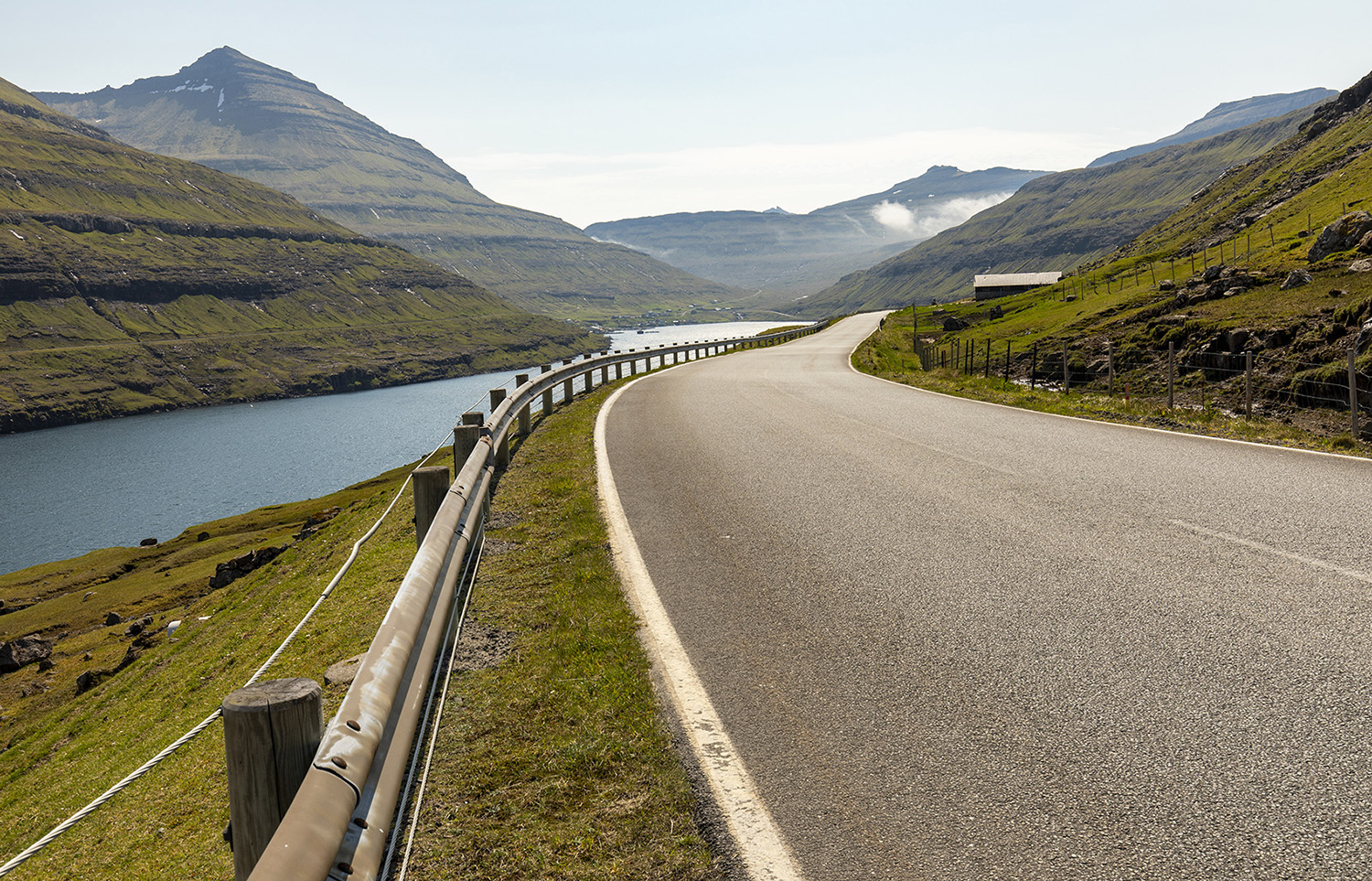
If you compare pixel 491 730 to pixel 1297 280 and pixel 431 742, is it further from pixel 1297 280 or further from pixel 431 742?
pixel 1297 280

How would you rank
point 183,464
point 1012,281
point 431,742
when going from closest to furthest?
point 431,742
point 183,464
point 1012,281

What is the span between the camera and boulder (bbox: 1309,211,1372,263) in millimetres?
39062

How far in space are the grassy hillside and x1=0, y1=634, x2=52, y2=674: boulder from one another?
34.3 m

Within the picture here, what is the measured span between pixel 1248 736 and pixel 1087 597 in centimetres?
199

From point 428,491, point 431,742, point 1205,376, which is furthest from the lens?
point 1205,376

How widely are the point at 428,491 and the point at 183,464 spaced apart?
112m

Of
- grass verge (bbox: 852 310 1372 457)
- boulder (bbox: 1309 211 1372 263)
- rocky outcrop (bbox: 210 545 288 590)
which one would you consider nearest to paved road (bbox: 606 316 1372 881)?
grass verge (bbox: 852 310 1372 457)

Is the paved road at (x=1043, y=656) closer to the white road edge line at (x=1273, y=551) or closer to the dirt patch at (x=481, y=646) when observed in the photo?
the white road edge line at (x=1273, y=551)

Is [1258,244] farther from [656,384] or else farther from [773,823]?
[773,823]

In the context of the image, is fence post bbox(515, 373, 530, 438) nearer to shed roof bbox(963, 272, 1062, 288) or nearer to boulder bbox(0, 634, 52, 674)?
boulder bbox(0, 634, 52, 674)

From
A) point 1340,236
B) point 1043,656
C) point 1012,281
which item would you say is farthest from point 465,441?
point 1012,281

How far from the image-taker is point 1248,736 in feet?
12.0

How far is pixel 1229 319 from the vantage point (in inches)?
1398

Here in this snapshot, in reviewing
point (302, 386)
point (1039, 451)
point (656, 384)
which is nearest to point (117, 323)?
point (302, 386)
